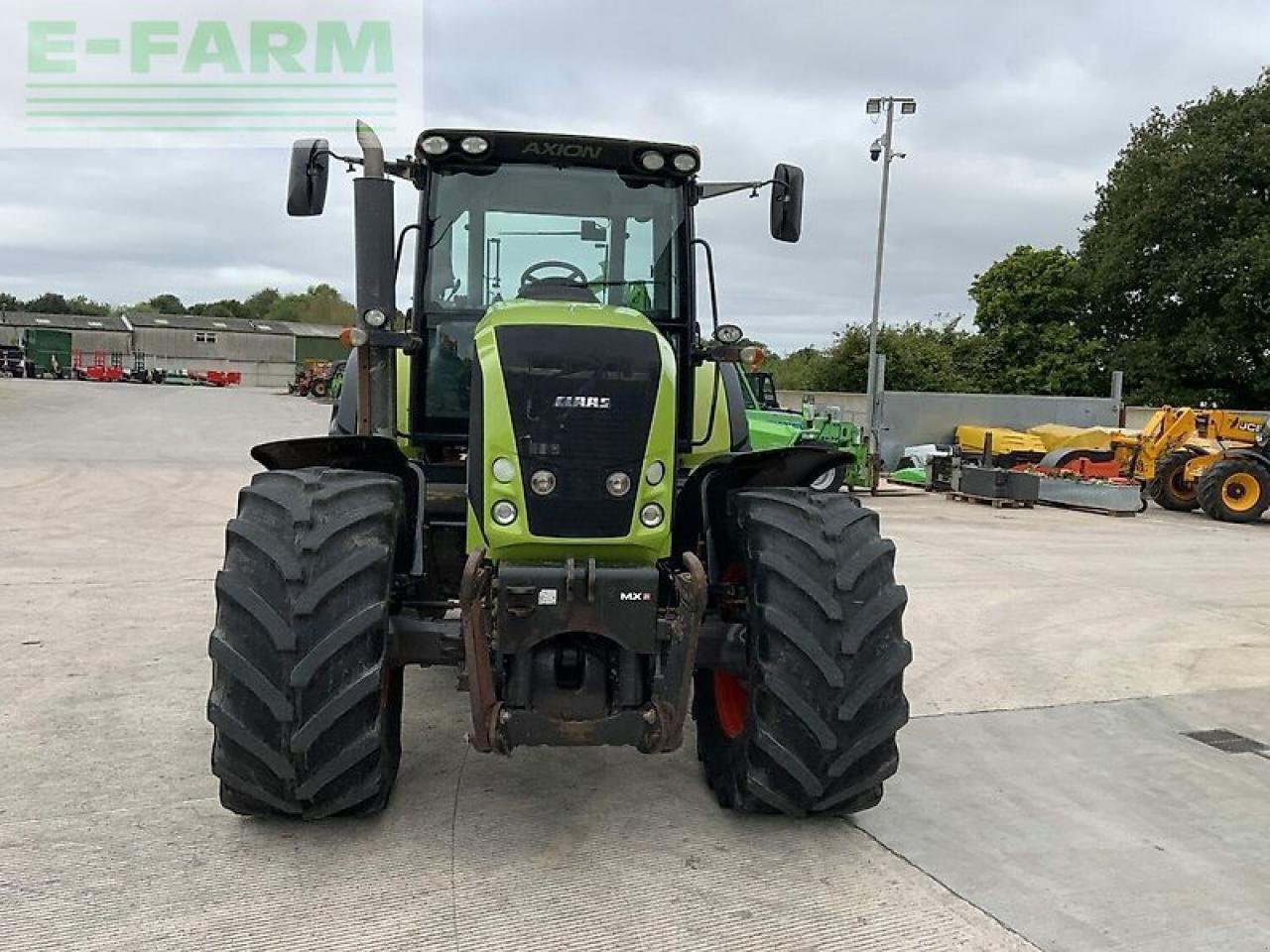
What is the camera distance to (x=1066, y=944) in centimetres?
318

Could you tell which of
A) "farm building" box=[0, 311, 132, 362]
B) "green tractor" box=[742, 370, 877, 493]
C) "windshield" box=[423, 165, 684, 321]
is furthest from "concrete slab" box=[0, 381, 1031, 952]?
"farm building" box=[0, 311, 132, 362]

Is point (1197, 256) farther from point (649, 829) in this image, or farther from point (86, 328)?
point (86, 328)

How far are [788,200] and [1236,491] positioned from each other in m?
14.3

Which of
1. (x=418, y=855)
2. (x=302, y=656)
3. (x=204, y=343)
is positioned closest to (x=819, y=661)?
(x=418, y=855)

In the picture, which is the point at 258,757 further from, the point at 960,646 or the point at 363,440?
the point at 960,646

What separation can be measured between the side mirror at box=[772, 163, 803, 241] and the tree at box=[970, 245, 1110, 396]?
34838mm

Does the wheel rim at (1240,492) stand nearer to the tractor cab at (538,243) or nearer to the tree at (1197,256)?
the tractor cab at (538,243)

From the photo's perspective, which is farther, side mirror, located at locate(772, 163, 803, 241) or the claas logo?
side mirror, located at locate(772, 163, 803, 241)

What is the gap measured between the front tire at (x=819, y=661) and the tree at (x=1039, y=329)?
118ft

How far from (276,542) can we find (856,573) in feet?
6.29

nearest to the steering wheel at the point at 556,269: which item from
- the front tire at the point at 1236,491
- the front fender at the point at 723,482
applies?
the front fender at the point at 723,482

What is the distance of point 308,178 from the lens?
4.28 metres

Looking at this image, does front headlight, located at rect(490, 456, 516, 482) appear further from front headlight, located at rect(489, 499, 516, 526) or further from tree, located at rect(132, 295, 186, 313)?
tree, located at rect(132, 295, 186, 313)

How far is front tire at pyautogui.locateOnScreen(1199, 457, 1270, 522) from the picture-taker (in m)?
16.0
